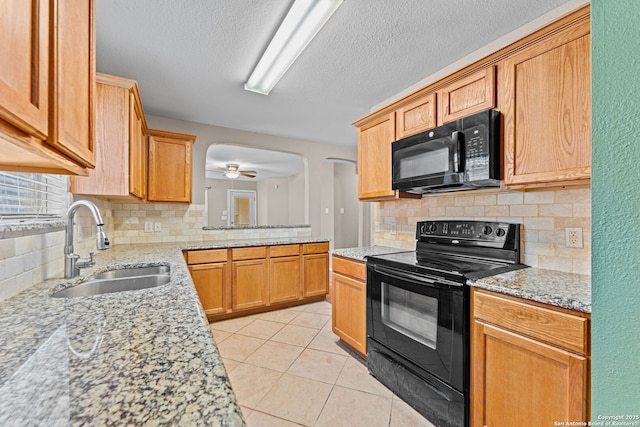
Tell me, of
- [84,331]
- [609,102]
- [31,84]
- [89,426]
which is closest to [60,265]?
[84,331]

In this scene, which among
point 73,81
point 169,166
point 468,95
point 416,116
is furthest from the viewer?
point 169,166

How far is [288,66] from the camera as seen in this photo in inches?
87.0

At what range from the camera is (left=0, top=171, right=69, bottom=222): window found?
3.84ft

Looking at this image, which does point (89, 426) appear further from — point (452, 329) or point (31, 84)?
point (452, 329)

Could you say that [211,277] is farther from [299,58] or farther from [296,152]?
[296,152]

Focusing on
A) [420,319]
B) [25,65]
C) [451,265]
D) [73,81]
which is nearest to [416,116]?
[451,265]

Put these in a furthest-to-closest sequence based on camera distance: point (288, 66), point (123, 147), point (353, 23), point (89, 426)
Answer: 1. point (288, 66)
2. point (123, 147)
3. point (353, 23)
4. point (89, 426)

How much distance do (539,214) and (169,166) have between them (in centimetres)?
336

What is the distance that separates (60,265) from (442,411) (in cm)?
221

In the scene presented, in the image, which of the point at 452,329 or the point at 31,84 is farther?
the point at 452,329

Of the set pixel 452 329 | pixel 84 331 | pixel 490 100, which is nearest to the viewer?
pixel 84 331

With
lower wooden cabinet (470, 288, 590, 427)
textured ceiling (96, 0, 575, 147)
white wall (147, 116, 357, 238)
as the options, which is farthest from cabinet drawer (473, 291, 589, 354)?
white wall (147, 116, 357, 238)

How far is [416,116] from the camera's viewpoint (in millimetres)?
2119

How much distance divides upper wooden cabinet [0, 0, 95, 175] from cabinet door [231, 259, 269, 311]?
2280 mm
